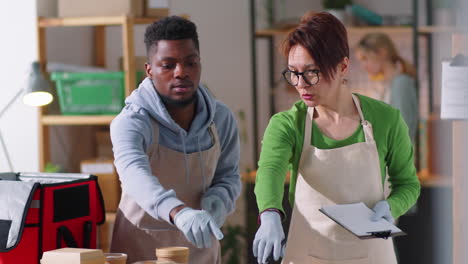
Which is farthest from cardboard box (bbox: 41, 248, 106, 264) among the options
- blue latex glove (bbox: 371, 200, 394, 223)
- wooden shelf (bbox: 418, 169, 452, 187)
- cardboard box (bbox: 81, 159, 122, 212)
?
wooden shelf (bbox: 418, 169, 452, 187)

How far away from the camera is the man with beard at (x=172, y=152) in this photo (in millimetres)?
1852

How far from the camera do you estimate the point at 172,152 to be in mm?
2020

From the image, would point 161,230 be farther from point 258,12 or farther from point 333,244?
point 258,12

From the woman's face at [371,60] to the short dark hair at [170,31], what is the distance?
106 inches

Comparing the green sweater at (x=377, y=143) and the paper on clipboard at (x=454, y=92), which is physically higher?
the paper on clipboard at (x=454, y=92)

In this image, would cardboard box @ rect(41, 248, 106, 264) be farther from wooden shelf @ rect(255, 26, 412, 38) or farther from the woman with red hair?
wooden shelf @ rect(255, 26, 412, 38)

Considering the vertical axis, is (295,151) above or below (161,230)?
above

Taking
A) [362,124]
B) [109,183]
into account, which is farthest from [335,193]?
[109,183]

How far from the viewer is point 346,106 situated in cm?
204

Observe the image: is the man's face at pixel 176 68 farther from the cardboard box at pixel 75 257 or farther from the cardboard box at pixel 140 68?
the cardboard box at pixel 140 68

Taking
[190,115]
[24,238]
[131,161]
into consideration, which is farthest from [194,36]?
[24,238]

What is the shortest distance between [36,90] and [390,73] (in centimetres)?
204

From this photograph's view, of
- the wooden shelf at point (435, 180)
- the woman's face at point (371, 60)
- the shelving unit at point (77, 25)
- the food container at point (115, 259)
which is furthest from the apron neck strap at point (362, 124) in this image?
the woman's face at point (371, 60)

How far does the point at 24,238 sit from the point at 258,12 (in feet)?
10.5
